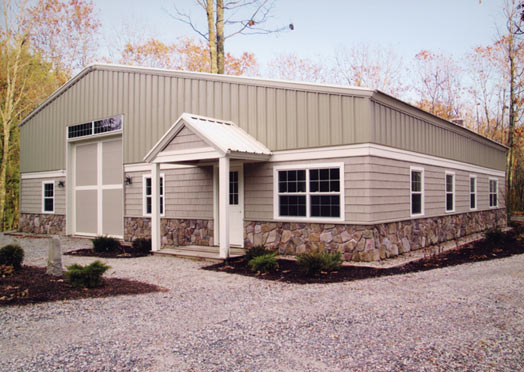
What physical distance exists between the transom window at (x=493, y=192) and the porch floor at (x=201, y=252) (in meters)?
12.0

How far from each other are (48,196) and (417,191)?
14205 millimetres

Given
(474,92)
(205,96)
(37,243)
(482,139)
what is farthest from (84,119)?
(474,92)

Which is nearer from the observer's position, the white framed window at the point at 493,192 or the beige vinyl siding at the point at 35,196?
the beige vinyl siding at the point at 35,196

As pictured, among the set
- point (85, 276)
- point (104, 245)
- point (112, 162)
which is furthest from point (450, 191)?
point (112, 162)

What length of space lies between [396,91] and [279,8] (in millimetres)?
12949

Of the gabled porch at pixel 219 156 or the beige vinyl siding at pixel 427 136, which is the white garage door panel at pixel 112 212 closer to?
the gabled porch at pixel 219 156

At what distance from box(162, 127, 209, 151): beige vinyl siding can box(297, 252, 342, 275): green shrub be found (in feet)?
11.7

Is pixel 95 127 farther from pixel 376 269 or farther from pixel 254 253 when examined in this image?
pixel 376 269

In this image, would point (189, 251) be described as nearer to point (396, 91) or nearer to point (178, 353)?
point (178, 353)

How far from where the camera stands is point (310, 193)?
33.2ft

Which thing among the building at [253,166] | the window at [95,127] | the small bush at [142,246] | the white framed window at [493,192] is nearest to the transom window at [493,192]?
the white framed window at [493,192]

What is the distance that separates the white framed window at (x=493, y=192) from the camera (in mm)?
18094

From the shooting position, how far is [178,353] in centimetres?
429

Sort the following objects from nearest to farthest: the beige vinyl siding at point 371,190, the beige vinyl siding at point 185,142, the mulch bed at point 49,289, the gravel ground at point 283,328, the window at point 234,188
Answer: the gravel ground at point 283,328
the mulch bed at point 49,289
the beige vinyl siding at point 371,190
the beige vinyl siding at point 185,142
the window at point 234,188
